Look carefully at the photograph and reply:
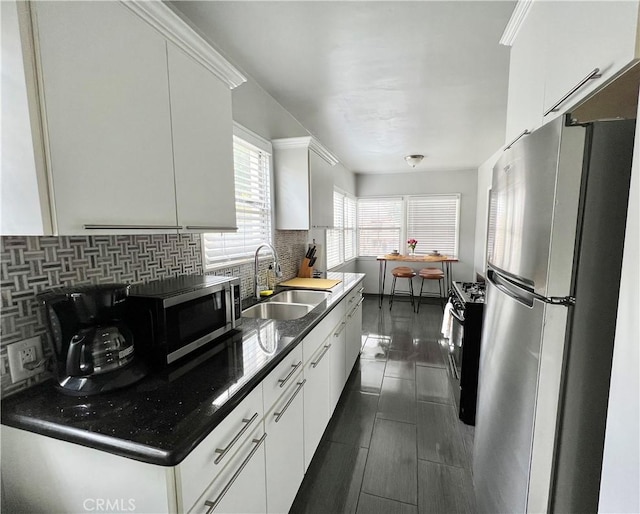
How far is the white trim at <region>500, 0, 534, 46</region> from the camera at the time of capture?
4.71 ft

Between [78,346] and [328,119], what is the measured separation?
9.48 feet

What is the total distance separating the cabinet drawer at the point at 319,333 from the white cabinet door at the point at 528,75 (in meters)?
1.48

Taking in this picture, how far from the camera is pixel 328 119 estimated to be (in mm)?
3082

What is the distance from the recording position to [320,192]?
2979 mm

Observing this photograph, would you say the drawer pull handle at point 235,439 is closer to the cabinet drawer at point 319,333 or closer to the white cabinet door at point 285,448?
the white cabinet door at point 285,448

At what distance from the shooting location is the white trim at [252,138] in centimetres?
206

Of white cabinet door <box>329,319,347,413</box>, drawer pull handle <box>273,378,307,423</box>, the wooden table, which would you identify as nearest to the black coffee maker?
drawer pull handle <box>273,378,307,423</box>

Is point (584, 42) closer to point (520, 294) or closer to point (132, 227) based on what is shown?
point (520, 294)

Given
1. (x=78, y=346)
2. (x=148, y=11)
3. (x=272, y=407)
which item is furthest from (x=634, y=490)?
(x=148, y=11)

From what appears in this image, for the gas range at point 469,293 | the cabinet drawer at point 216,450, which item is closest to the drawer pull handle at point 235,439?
the cabinet drawer at point 216,450

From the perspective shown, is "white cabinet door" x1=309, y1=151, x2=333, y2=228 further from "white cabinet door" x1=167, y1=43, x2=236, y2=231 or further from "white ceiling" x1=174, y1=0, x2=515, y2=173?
"white cabinet door" x1=167, y1=43, x2=236, y2=231

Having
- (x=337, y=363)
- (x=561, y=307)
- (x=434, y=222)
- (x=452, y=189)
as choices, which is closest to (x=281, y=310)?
(x=337, y=363)

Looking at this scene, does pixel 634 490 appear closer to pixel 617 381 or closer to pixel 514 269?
pixel 617 381

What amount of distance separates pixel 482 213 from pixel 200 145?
4.91 meters
